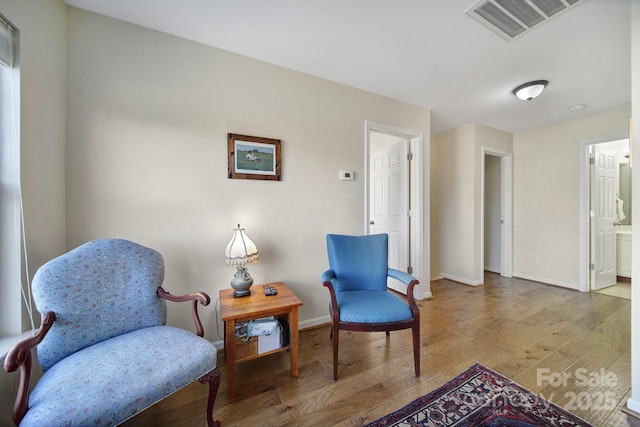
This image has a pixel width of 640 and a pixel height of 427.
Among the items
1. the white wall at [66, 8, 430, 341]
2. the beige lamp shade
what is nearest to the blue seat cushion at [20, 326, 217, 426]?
the beige lamp shade

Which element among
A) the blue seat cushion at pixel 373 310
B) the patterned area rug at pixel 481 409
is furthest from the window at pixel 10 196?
Result: the patterned area rug at pixel 481 409

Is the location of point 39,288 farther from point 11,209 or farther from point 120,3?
point 120,3

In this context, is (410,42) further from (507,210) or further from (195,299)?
(507,210)

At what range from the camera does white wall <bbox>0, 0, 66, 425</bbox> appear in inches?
47.2

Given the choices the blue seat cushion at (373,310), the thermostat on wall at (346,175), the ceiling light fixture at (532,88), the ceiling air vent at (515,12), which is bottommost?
the blue seat cushion at (373,310)

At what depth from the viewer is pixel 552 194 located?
344 cm

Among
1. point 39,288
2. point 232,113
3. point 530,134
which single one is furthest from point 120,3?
point 530,134

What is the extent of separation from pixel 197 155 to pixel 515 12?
8.03 feet

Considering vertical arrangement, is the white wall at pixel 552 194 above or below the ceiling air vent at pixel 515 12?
below

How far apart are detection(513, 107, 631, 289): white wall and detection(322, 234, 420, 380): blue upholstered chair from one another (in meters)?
3.21

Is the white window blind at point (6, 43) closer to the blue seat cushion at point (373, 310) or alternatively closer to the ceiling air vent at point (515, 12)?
the blue seat cushion at point (373, 310)

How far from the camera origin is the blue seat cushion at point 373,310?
5.03ft

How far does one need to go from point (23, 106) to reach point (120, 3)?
89cm

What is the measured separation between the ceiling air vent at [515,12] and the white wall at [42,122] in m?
2.57
